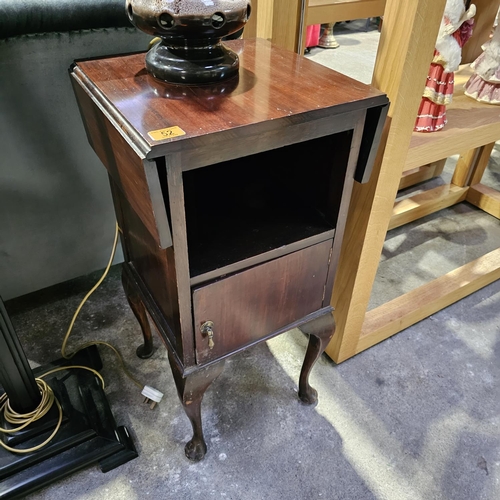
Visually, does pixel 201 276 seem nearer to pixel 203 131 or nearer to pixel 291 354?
pixel 203 131

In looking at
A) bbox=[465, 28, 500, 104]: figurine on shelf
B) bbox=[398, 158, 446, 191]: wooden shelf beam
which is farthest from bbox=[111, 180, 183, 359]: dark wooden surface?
bbox=[398, 158, 446, 191]: wooden shelf beam

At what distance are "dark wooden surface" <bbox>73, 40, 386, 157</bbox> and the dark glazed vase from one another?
0.02 m

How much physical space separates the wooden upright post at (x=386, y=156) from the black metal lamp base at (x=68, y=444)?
1.90 ft

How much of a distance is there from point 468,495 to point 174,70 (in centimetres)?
100

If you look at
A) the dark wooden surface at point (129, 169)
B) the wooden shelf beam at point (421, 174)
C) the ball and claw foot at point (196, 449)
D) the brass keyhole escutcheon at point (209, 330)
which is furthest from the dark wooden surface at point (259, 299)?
the wooden shelf beam at point (421, 174)

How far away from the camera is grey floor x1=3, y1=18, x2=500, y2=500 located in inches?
37.4

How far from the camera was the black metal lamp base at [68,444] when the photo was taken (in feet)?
3.01

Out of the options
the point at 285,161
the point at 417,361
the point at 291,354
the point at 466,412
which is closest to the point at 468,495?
the point at 466,412

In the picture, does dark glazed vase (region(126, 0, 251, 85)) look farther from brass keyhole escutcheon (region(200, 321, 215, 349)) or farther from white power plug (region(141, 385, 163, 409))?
white power plug (region(141, 385, 163, 409))

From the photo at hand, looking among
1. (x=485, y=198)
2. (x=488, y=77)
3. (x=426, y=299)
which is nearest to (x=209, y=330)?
(x=426, y=299)

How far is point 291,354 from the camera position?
4.01 ft

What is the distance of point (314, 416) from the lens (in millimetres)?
1079

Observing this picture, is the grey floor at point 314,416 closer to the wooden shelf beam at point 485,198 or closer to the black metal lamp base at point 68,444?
the black metal lamp base at point 68,444

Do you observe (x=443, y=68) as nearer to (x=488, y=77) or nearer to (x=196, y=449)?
(x=488, y=77)
